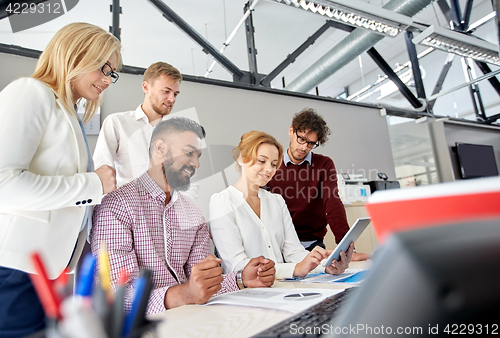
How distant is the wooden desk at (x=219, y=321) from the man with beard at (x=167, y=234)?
0.09 m

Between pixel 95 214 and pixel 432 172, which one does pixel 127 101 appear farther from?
pixel 432 172

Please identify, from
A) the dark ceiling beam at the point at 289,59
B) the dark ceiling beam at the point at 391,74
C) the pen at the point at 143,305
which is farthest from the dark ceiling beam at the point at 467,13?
the pen at the point at 143,305

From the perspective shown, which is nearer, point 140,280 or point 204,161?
point 140,280

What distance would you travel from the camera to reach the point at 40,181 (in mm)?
862

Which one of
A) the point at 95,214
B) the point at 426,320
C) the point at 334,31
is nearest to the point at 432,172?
the point at 334,31

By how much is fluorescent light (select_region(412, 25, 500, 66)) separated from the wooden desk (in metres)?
3.27

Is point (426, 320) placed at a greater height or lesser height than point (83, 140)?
lesser

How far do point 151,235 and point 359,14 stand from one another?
2524 millimetres

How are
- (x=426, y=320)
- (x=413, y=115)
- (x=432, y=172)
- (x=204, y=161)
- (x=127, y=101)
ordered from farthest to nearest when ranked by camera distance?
1. (x=432, y=172)
2. (x=413, y=115)
3. (x=204, y=161)
4. (x=127, y=101)
5. (x=426, y=320)

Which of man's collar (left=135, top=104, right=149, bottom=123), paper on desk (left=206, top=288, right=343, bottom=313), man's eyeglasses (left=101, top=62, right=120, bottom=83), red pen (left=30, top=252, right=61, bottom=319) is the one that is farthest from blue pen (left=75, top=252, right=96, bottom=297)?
man's collar (left=135, top=104, right=149, bottom=123)

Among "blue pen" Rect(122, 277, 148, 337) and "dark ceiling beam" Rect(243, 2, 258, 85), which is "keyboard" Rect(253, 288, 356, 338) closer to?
"blue pen" Rect(122, 277, 148, 337)

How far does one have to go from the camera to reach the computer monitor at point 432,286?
0.17m

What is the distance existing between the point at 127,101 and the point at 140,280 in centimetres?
227

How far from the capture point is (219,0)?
3.47 m
